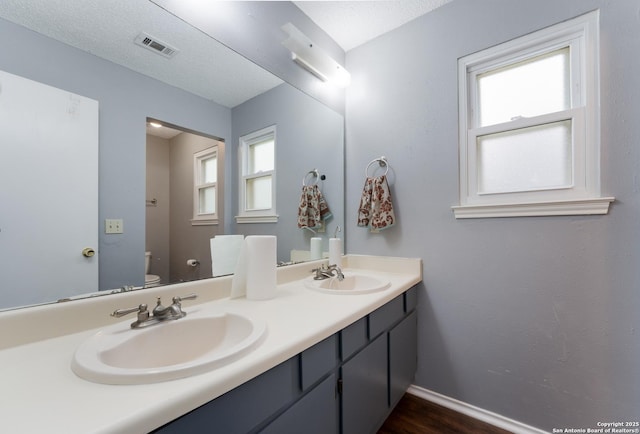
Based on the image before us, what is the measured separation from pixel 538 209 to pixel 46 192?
1.99m

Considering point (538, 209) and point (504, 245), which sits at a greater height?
point (538, 209)

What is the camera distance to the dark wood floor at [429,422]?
141 cm

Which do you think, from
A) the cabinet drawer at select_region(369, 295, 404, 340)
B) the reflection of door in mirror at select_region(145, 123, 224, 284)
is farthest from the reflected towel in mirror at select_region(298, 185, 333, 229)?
the cabinet drawer at select_region(369, 295, 404, 340)

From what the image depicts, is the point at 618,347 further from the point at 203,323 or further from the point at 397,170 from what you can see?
the point at 203,323

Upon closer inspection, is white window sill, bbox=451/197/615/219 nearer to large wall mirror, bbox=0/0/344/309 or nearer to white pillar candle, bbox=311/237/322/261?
white pillar candle, bbox=311/237/322/261

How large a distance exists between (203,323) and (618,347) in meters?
1.77

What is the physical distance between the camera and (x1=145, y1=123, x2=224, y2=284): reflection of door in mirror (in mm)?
1021

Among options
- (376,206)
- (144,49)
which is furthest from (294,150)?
(144,49)

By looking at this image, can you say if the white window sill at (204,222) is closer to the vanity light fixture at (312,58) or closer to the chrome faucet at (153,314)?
the chrome faucet at (153,314)

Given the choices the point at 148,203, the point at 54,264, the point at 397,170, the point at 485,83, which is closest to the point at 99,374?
the point at 54,264

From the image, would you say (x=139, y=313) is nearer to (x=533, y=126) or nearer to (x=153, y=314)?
(x=153, y=314)

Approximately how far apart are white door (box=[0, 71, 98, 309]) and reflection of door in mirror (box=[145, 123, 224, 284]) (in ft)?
0.56

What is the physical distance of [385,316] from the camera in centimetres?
130

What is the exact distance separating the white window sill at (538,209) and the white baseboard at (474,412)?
109 cm
